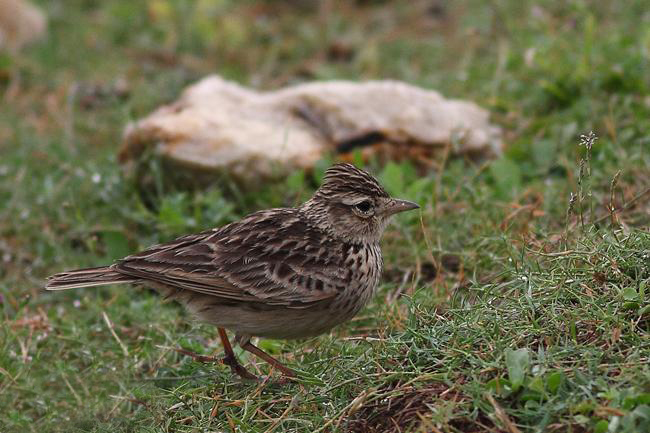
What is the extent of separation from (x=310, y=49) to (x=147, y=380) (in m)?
6.74

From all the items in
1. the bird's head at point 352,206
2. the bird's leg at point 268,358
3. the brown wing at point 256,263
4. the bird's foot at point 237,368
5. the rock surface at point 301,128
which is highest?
the bird's head at point 352,206

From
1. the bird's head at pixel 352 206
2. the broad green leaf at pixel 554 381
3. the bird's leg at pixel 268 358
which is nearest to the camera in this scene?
the broad green leaf at pixel 554 381

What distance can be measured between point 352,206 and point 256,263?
0.73 metres

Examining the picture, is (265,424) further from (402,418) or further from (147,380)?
(147,380)

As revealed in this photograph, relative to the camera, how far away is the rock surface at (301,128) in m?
8.01

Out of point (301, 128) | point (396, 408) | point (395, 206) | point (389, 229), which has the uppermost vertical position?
point (395, 206)

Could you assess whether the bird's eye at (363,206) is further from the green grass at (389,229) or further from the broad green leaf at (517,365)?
the broad green leaf at (517,365)

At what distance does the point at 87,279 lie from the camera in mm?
5777

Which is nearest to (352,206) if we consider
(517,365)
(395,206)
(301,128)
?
(395,206)

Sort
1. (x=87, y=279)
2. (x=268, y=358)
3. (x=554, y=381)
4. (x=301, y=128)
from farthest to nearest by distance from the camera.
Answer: (x=301, y=128) < (x=87, y=279) < (x=268, y=358) < (x=554, y=381)

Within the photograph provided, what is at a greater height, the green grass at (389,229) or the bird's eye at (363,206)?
the bird's eye at (363,206)

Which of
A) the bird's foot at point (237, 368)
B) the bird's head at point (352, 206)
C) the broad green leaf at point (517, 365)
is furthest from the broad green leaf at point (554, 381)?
the bird's head at point (352, 206)

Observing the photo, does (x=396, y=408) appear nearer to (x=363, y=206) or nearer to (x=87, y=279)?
(x=363, y=206)

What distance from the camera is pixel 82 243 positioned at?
26.0 feet
